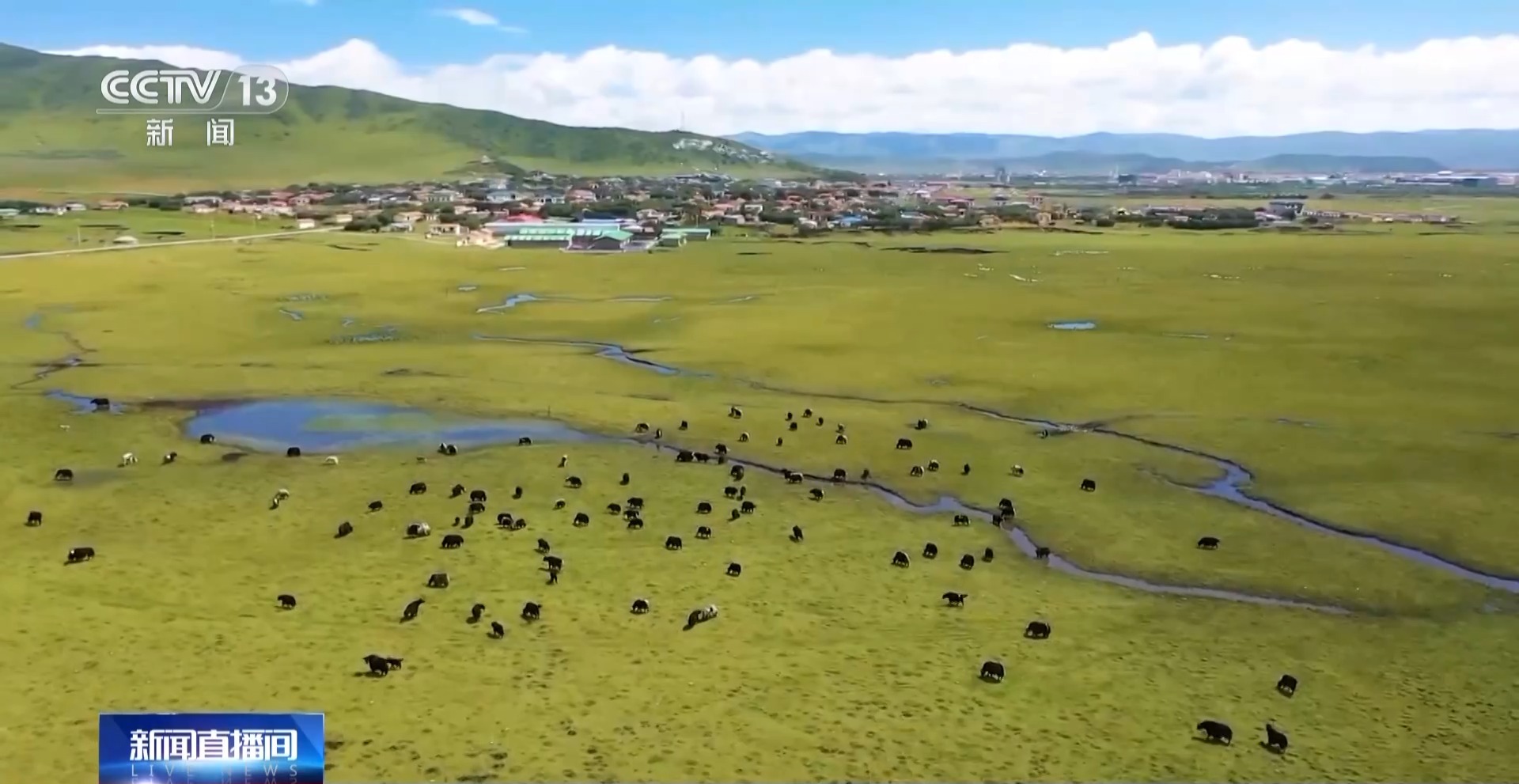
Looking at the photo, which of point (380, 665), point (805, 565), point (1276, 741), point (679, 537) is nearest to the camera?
point (1276, 741)

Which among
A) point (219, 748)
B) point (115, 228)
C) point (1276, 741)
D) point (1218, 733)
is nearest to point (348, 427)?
point (219, 748)

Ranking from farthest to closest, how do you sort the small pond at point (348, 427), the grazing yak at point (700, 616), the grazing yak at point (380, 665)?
the small pond at point (348, 427), the grazing yak at point (700, 616), the grazing yak at point (380, 665)

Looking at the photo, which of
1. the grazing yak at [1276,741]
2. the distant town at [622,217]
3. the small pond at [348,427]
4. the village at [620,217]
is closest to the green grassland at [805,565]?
the grazing yak at [1276,741]

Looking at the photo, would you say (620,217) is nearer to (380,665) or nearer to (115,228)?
(115,228)

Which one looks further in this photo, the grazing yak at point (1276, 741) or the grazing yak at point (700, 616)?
the grazing yak at point (700, 616)

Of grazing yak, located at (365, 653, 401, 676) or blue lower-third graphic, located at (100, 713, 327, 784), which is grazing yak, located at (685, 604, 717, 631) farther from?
blue lower-third graphic, located at (100, 713, 327, 784)

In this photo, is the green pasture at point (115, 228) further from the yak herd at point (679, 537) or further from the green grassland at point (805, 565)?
the yak herd at point (679, 537)
